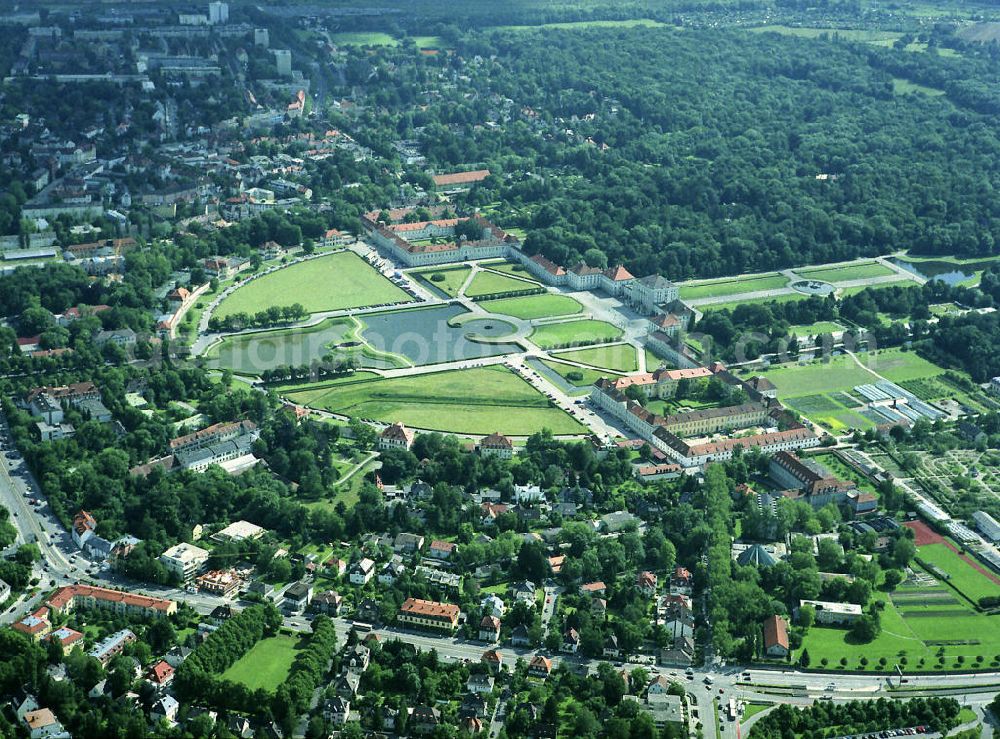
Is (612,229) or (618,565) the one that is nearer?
(618,565)

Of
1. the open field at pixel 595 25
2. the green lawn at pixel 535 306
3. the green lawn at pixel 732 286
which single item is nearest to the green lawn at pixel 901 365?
the green lawn at pixel 732 286

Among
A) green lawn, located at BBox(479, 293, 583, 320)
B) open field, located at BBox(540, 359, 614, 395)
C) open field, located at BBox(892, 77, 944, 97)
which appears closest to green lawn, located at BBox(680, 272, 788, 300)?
green lawn, located at BBox(479, 293, 583, 320)

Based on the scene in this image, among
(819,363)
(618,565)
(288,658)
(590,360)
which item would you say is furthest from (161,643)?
(819,363)

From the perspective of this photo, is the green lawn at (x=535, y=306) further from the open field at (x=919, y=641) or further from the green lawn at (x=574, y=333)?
the open field at (x=919, y=641)

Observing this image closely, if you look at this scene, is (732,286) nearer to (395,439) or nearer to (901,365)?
(901,365)

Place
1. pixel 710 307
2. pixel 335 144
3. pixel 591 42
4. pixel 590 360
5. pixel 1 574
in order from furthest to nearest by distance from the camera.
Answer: pixel 591 42 → pixel 335 144 → pixel 710 307 → pixel 590 360 → pixel 1 574

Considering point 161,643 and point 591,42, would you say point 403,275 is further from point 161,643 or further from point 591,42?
point 591,42
